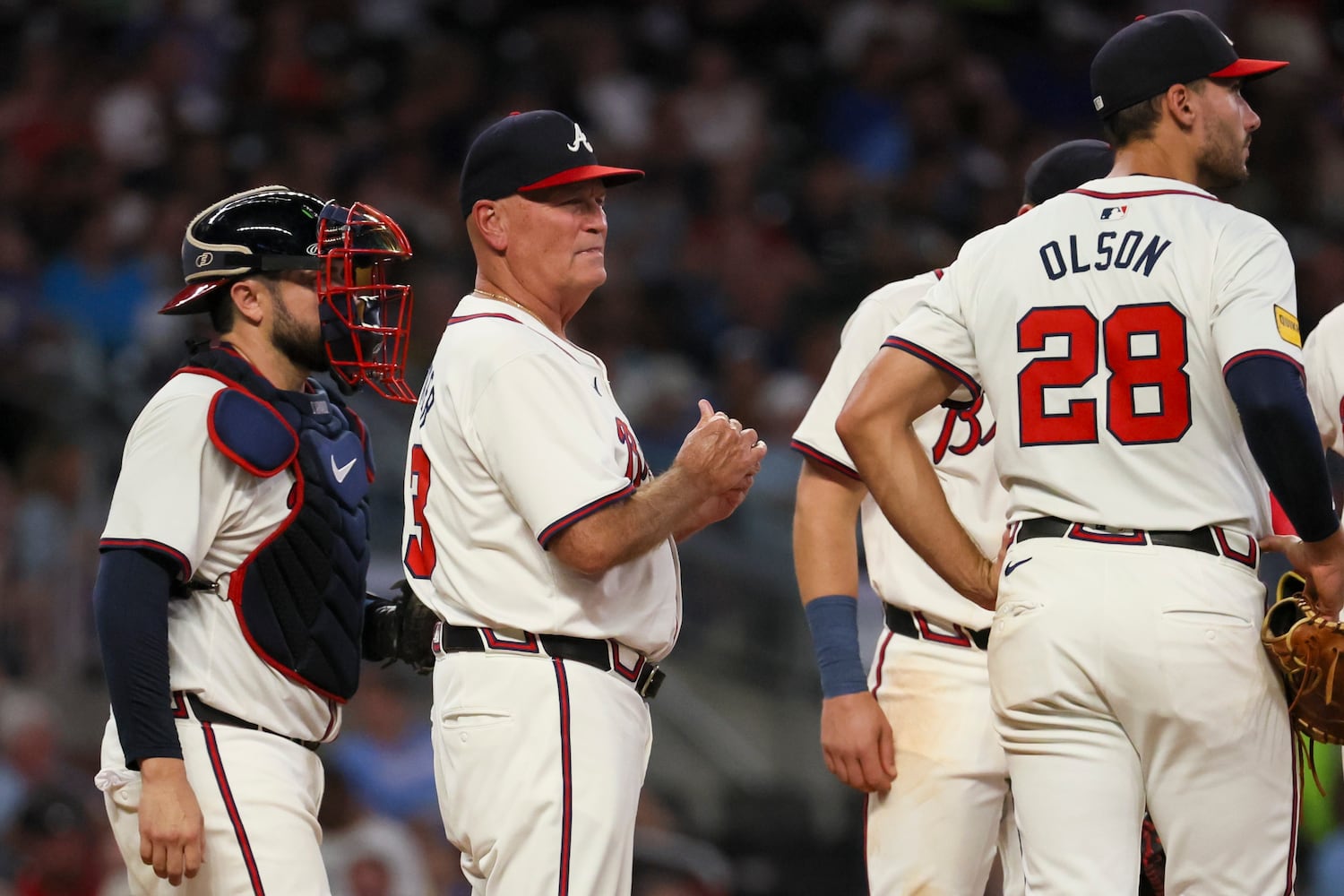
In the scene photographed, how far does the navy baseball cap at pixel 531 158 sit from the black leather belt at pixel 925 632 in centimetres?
117

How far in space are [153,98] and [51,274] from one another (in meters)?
1.54

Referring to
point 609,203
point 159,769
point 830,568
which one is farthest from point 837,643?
point 609,203

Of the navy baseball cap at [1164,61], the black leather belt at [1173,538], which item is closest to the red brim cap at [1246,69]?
the navy baseball cap at [1164,61]

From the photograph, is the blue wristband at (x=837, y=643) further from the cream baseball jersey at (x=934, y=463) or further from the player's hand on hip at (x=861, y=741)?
the cream baseball jersey at (x=934, y=463)

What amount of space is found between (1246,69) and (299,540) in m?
2.11

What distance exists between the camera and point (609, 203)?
383 inches

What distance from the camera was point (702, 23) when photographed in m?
11.0

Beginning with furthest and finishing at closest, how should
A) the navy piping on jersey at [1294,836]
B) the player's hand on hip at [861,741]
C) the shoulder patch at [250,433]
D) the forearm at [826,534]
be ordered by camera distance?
the forearm at [826,534] < the player's hand on hip at [861,741] < the shoulder patch at [250,433] < the navy piping on jersey at [1294,836]

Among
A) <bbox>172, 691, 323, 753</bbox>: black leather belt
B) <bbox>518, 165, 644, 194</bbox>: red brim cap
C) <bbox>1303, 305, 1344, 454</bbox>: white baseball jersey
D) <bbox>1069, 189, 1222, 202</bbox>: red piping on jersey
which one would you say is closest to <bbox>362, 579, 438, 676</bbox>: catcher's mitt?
<bbox>172, 691, 323, 753</bbox>: black leather belt

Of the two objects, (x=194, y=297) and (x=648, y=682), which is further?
(x=194, y=297)

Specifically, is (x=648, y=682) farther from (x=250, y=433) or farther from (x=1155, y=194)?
(x=1155, y=194)

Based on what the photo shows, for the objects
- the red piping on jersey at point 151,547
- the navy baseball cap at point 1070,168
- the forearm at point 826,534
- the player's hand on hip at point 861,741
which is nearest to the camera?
the red piping on jersey at point 151,547

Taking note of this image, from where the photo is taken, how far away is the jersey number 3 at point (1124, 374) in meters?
2.96

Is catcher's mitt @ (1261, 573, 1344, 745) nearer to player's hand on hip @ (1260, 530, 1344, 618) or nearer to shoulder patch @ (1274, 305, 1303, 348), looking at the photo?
player's hand on hip @ (1260, 530, 1344, 618)
